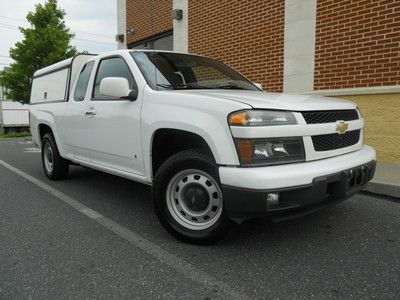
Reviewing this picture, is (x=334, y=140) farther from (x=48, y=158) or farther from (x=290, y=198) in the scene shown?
(x=48, y=158)

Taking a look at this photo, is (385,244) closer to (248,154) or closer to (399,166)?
(248,154)

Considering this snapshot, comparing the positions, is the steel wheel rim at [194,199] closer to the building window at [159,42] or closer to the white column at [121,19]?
the building window at [159,42]

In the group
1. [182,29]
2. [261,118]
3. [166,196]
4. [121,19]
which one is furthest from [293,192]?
[121,19]

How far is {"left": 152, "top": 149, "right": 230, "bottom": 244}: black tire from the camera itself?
297 cm

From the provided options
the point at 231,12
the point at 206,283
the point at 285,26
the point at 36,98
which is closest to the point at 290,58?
the point at 285,26

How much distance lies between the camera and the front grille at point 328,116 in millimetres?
2918

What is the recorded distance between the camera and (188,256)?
299cm

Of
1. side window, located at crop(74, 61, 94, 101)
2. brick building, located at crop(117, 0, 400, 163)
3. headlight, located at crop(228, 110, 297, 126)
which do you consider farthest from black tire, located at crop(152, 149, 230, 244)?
brick building, located at crop(117, 0, 400, 163)

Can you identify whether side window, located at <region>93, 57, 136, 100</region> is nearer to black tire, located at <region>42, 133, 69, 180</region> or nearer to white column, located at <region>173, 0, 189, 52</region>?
black tire, located at <region>42, 133, 69, 180</region>

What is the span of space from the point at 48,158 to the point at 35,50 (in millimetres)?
17004

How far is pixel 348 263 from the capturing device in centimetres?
283

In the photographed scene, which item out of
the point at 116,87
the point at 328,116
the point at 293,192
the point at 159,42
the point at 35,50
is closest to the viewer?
the point at 293,192

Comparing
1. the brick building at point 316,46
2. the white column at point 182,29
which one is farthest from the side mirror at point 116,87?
the white column at point 182,29

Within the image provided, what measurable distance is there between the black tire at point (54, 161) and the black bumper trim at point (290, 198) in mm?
3691
